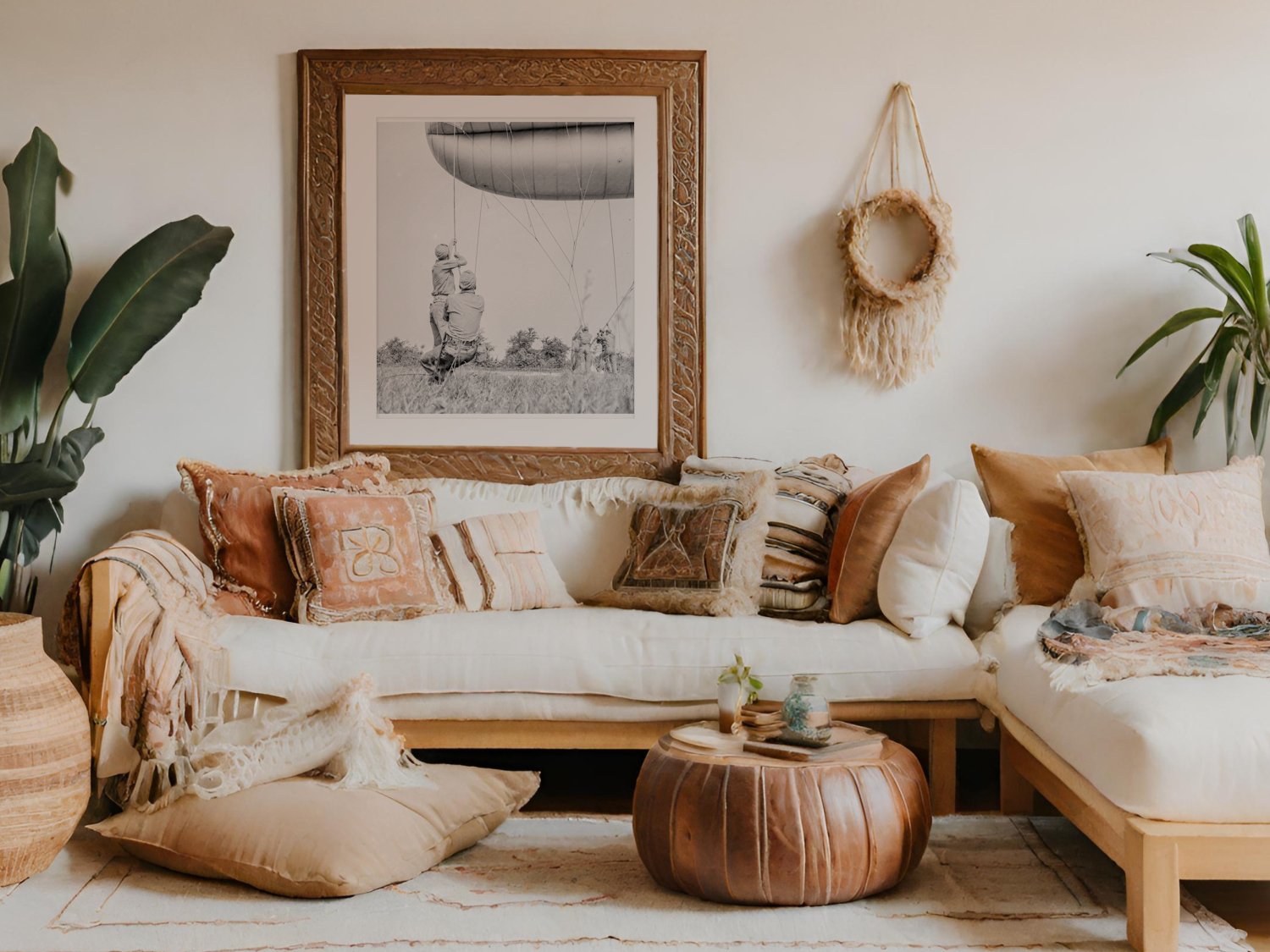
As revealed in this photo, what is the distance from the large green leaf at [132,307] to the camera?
3400 mm

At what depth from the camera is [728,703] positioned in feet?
7.96

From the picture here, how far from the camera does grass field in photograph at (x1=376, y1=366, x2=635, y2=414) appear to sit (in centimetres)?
370

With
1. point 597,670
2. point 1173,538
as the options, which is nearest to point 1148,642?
point 1173,538

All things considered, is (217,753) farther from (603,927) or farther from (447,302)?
(447,302)

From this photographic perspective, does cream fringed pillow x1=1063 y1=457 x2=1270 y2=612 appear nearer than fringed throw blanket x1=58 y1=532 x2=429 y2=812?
No

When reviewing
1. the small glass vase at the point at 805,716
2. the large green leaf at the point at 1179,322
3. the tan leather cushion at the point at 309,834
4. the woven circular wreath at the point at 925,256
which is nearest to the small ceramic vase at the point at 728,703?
the small glass vase at the point at 805,716

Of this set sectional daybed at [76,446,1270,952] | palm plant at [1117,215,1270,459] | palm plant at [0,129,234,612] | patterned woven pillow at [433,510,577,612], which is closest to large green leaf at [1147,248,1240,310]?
palm plant at [1117,215,1270,459]

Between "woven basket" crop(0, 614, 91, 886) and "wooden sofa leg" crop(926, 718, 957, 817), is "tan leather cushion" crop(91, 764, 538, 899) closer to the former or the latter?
"woven basket" crop(0, 614, 91, 886)

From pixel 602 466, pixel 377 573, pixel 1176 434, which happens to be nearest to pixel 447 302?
pixel 602 466

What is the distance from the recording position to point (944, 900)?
7.41 feet

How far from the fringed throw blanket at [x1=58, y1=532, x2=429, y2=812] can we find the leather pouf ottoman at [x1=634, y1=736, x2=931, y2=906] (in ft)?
2.23

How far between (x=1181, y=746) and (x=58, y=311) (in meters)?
3.21

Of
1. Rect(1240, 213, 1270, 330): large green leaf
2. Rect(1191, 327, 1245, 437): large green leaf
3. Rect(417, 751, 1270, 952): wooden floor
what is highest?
Rect(1240, 213, 1270, 330): large green leaf

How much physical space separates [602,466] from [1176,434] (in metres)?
1.86
